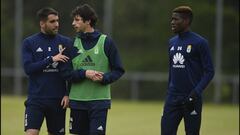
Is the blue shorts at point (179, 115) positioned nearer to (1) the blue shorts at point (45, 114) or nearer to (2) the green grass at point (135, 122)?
(1) the blue shorts at point (45, 114)

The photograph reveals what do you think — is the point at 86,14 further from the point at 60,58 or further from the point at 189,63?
the point at 189,63

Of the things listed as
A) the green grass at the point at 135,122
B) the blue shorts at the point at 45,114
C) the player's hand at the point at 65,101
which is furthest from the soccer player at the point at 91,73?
the green grass at the point at 135,122

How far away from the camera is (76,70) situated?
353 inches

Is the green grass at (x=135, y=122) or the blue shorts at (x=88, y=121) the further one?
the green grass at (x=135, y=122)

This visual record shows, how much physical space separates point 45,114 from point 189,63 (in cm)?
186

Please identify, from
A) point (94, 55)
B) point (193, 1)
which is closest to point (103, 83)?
point (94, 55)

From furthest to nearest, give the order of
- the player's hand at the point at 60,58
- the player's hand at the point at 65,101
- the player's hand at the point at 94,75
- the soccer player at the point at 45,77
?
1. the soccer player at the point at 45,77
2. the player's hand at the point at 65,101
3. the player's hand at the point at 60,58
4. the player's hand at the point at 94,75

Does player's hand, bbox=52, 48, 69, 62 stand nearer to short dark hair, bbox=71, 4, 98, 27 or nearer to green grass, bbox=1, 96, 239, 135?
short dark hair, bbox=71, 4, 98, 27

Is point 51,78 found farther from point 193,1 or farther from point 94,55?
point 193,1

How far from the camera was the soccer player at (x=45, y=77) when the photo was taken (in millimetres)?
9250

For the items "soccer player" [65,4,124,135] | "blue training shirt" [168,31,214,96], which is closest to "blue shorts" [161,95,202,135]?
"blue training shirt" [168,31,214,96]

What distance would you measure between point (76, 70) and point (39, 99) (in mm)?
676

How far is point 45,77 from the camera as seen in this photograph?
9289mm

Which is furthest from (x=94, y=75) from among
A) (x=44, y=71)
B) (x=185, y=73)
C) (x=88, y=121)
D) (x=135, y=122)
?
(x=135, y=122)
